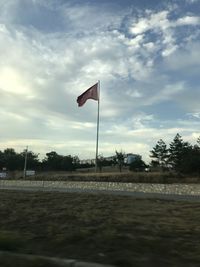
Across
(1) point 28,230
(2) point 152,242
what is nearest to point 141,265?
(2) point 152,242

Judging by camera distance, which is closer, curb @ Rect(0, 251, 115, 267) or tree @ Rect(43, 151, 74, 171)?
curb @ Rect(0, 251, 115, 267)

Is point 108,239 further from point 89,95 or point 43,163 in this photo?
point 43,163

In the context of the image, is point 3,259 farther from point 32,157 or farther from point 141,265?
point 32,157

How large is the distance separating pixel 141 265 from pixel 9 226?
626cm

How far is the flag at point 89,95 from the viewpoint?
174ft

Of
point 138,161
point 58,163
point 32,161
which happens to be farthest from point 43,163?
point 138,161

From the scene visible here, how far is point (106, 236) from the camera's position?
1023 centimetres

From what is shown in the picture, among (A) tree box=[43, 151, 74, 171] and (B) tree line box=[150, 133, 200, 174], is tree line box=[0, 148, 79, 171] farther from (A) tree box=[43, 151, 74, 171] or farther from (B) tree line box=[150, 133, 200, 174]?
(B) tree line box=[150, 133, 200, 174]

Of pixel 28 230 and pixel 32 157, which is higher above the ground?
pixel 32 157

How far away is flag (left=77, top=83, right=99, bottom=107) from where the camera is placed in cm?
5303

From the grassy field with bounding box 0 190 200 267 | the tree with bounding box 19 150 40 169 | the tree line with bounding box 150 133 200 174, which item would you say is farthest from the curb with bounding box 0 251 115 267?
the tree with bounding box 19 150 40 169

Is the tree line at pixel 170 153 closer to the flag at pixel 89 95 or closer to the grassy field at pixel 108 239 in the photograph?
the flag at pixel 89 95

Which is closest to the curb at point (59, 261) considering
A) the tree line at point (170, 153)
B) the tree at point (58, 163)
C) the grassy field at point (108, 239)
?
the grassy field at point (108, 239)

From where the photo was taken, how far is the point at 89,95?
176ft
